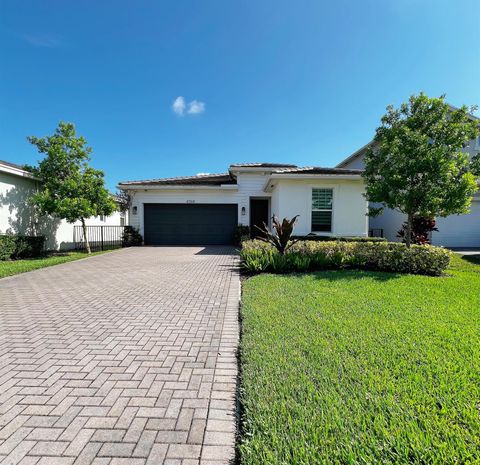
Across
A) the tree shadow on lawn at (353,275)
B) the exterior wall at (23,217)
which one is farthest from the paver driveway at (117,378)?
the exterior wall at (23,217)

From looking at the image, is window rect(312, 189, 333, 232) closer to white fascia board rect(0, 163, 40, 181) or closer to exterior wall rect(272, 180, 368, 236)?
exterior wall rect(272, 180, 368, 236)

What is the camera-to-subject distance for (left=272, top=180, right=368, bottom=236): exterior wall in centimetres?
1213

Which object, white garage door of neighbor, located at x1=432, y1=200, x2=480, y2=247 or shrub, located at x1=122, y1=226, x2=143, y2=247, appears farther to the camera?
shrub, located at x1=122, y1=226, x2=143, y2=247

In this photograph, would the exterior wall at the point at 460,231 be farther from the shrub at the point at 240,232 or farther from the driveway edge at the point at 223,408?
the driveway edge at the point at 223,408

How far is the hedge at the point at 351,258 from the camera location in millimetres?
7598

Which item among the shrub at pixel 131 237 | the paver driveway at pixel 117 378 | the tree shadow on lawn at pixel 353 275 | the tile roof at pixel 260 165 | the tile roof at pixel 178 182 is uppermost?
the tile roof at pixel 260 165

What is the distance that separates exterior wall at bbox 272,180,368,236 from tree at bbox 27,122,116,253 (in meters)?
9.21

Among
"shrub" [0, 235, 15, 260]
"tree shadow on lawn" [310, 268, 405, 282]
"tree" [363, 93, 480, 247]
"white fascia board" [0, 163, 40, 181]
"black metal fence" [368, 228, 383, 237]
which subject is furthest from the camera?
"black metal fence" [368, 228, 383, 237]

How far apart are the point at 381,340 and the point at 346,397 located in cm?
143

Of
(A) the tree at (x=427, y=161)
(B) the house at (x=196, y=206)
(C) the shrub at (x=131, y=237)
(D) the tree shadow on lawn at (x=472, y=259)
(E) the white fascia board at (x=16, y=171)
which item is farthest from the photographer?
(B) the house at (x=196, y=206)

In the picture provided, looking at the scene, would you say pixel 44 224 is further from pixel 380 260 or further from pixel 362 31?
pixel 362 31

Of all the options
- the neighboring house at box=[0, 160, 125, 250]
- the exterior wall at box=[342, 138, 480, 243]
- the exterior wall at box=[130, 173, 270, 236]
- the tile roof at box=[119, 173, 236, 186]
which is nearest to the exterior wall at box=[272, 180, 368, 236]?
the exterior wall at box=[130, 173, 270, 236]

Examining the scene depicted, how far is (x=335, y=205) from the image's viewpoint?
12.2m

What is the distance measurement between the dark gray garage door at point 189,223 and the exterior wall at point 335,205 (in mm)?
5112
